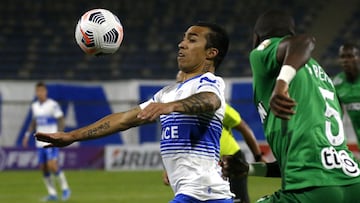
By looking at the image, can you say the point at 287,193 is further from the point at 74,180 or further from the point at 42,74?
the point at 42,74

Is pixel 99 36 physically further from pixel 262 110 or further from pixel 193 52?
pixel 262 110

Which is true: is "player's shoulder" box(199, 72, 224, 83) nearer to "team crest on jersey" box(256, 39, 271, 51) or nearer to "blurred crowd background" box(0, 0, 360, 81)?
"team crest on jersey" box(256, 39, 271, 51)

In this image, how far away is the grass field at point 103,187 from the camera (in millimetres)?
15781

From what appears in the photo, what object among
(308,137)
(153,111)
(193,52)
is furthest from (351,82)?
(153,111)

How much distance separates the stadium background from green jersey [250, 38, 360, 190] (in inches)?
717

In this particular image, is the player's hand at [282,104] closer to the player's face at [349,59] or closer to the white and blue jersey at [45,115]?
the player's face at [349,59]

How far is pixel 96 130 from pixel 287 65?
1634mm

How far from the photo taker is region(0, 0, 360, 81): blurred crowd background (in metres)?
28.5

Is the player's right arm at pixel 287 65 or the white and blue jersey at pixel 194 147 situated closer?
the player's right arm at pixel 287 65

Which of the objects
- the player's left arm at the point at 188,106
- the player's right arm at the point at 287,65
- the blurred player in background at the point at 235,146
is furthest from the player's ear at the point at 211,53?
the blurred player in background at the point at 235,146

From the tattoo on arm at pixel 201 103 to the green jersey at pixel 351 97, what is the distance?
655cm

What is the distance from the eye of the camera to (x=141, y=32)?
1214 inches

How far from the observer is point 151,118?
4.92 meters

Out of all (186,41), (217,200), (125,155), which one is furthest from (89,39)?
(125,155)
